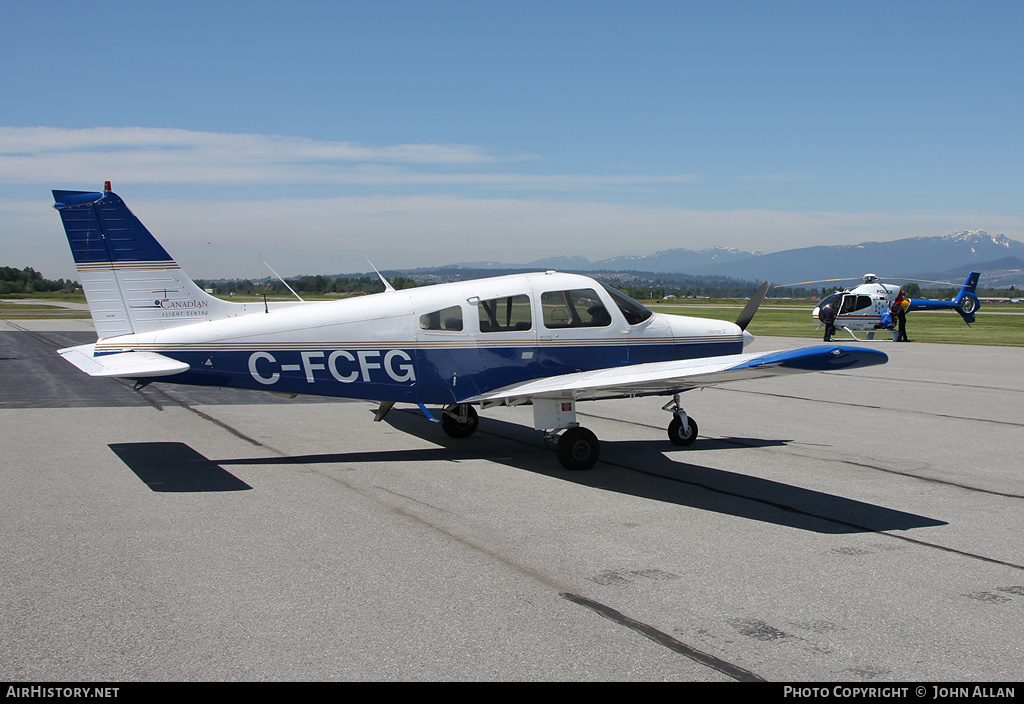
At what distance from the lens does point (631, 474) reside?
8.51 metres

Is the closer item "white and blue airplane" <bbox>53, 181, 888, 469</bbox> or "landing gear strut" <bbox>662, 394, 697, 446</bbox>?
"white and blue airplane" <bbox>53, 181, 888, 469</bbox>

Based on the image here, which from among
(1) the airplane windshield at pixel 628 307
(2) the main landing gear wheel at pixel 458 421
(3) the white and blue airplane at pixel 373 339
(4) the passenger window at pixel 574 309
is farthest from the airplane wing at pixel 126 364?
(1) the airplane windshield at pixel 628 307

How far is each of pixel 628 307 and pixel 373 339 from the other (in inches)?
130

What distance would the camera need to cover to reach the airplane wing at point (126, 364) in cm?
785

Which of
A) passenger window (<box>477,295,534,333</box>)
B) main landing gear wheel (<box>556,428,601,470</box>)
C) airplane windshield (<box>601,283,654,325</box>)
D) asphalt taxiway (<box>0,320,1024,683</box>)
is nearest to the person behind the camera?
asphalt taxiway (<box>0,320,1024,683</box>)

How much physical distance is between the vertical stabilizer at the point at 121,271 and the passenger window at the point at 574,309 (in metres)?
4.10

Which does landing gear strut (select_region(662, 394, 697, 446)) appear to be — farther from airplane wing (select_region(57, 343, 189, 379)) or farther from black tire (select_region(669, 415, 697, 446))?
airplane wing (select_region(57, 343, 189, 379))

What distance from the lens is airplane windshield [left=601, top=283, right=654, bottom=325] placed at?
9625mm

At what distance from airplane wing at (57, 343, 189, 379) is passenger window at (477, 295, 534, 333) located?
3428 mm

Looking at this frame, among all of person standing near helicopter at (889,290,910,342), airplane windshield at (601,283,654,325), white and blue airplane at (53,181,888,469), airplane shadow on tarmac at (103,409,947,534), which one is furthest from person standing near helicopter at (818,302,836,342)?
white and blue airplane at (53,181,888,469)

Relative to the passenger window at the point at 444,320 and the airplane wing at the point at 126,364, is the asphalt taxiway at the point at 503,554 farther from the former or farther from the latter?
the passenger window at the point at 444,320

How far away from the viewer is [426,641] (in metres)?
4.11

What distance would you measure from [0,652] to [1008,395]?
17012 millimetres

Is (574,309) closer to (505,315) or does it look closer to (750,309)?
(505,315)
